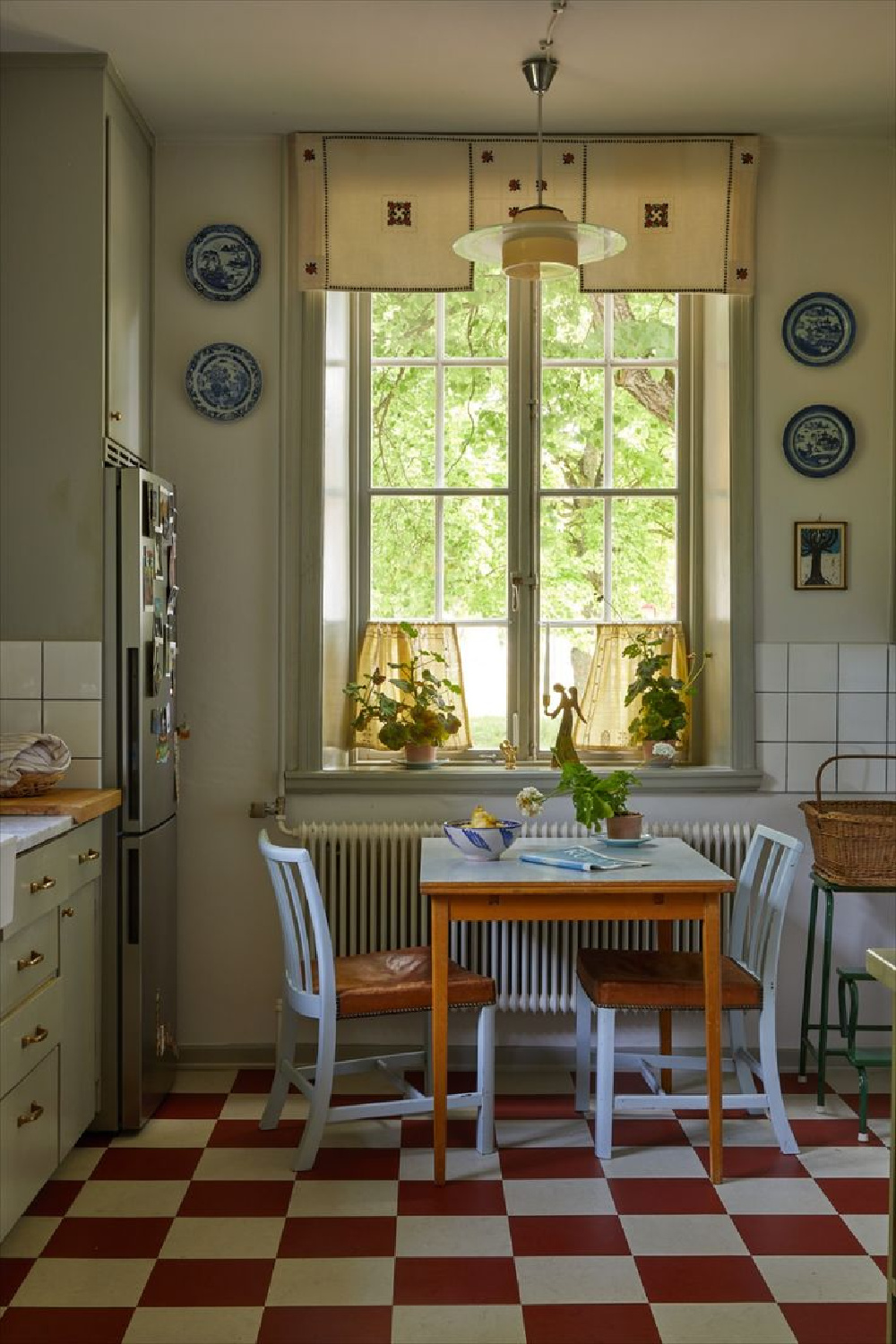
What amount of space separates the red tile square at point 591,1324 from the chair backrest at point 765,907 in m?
1.07

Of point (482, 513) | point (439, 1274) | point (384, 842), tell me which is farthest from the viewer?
point (482, 513)

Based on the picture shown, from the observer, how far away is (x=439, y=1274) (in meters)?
2.85

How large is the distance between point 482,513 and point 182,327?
110cm

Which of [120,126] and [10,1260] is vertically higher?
[120,126]

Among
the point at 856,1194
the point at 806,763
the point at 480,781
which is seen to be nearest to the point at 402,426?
the point at 480,781

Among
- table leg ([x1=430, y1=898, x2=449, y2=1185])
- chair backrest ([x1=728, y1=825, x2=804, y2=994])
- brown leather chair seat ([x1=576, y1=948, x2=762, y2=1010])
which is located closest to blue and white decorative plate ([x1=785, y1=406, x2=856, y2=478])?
chair backrest ([x1=728, y1=825, x2=804, y2=994])

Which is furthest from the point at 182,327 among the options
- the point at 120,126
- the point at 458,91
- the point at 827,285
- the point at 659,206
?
the point at 827,285

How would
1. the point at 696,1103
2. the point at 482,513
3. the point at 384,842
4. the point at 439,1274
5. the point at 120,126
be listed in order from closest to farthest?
the point at 439,1274, the point at 696,1103, the point at 120,126, the point at 384,842, the point at 482,513

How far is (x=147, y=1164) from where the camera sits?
347cm

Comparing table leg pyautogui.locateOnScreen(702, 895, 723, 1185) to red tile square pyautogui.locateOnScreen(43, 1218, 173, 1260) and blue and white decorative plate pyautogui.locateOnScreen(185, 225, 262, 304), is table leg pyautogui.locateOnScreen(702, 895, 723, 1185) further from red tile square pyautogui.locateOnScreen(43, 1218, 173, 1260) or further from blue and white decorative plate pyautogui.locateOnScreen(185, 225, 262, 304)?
blue and white decorative plate pyautogui.locateOnScreen(185, 225, 262, 304)

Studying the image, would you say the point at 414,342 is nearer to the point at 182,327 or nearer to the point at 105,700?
the point at 182,327

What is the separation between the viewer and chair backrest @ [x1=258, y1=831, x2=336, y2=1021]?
11.1ft

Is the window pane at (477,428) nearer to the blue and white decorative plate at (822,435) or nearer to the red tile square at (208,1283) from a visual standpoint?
the blue and white decorative plate at (822,435)

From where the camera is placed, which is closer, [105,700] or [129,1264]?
[129,1264]
